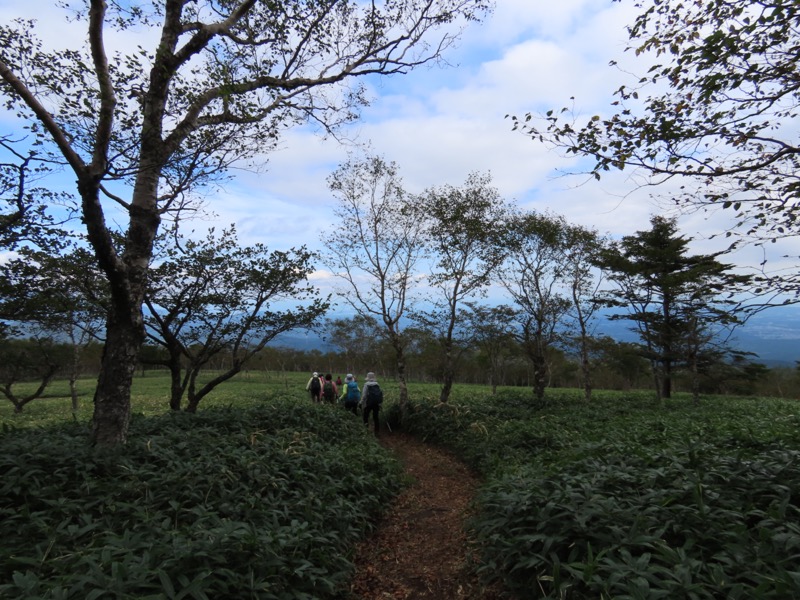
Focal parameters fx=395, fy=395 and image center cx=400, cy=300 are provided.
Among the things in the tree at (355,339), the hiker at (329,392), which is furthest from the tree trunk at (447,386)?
the tree at (355,339)

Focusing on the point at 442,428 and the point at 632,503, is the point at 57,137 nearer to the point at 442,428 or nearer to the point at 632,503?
the point at 632,503

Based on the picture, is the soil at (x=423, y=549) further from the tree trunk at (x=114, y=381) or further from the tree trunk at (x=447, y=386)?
the tree trunk at (x=447, y=386)

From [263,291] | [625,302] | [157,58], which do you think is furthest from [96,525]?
[625,302]

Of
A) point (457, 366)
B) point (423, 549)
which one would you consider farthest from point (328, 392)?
point (457, 366)

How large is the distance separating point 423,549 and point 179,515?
10.6 feet

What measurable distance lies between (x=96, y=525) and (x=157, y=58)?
19.5ft

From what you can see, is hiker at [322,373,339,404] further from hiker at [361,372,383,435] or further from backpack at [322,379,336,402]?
hiker at [361,372,383,435]

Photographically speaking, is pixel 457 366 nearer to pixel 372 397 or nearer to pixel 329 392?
pixel 329 392

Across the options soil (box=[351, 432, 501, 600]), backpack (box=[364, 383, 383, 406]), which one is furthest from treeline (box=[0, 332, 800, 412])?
soil (box=[351, 432, 501, 600])

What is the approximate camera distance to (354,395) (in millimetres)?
13984

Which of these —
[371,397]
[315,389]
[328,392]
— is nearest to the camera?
[371,397]

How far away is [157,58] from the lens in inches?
222

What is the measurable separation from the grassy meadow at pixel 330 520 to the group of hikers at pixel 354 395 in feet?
17.3

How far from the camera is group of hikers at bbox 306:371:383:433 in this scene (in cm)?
1248
